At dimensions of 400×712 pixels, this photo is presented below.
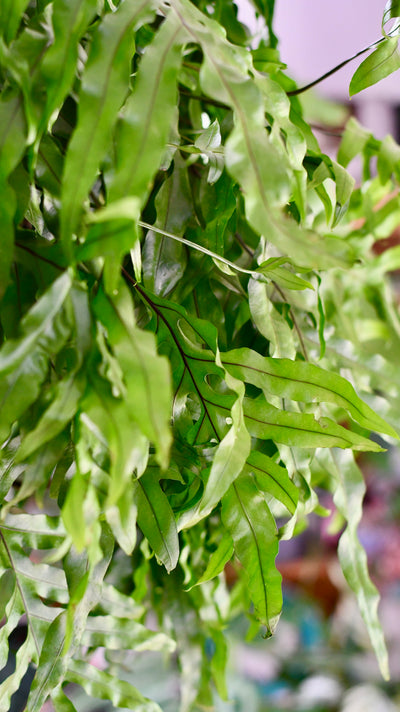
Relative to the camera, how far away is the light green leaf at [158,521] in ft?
1.12

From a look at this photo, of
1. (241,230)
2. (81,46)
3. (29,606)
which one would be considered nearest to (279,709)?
(29,606)

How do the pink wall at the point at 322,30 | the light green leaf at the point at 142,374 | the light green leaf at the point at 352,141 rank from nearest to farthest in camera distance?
1. the light green leaf at the point at 142,374
2. the light green leaf at the point at 352,141
3. the pink wall at the point at 322,30

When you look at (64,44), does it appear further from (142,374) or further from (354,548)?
(354,548)

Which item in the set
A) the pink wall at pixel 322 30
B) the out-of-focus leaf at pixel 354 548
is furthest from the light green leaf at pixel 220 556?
the pink wall at pixel 322 30

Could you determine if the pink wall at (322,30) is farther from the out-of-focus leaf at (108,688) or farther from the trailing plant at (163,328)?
the out-of-focus leaf at (108,688)

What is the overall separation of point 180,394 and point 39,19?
0.65 feet

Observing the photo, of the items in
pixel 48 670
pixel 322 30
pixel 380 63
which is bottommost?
pixel 322 30

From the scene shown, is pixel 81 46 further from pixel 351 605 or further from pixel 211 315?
pixel 351 605

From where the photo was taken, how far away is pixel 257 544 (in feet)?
1.10

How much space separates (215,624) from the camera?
52 cm

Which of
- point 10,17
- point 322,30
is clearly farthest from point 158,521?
point 322,30

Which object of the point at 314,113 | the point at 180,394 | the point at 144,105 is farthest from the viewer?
the point at 314,113

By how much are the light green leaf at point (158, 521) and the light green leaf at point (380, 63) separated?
25 centimetres

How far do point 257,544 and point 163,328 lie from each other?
0.13 m
